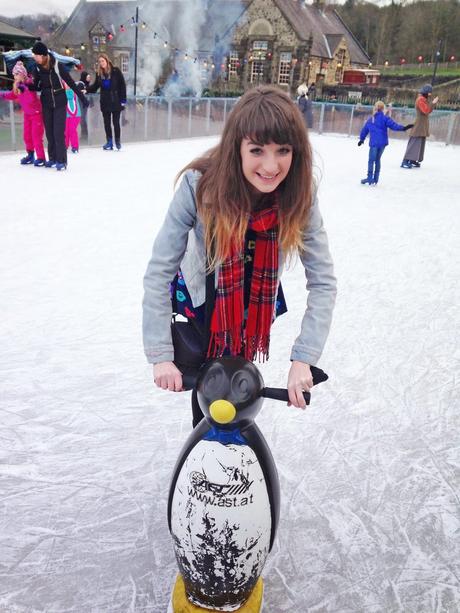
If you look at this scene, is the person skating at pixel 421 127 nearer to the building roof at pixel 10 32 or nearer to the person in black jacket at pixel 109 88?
the person in black jacket at pixel 109 88

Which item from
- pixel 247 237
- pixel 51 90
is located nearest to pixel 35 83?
pixel 51 90

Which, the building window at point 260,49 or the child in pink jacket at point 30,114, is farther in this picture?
the building window at point 260,49

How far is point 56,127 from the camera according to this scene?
22.7 ft

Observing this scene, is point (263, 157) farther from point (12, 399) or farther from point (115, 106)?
point (115, 106)

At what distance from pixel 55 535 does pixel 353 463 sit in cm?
104

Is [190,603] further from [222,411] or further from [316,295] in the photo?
[316,295]

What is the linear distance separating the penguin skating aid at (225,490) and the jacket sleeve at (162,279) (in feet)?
0.49

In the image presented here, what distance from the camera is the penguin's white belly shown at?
3.70ft

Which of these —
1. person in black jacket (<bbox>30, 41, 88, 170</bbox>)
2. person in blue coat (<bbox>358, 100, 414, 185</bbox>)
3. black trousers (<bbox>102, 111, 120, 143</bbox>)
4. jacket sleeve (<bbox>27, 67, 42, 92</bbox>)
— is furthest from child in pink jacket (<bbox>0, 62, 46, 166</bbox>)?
person in blue coat (<bbox>358, 100, 414, 185</bbox>)

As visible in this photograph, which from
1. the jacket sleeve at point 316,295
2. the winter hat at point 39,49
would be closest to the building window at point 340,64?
the winter hat at point 39,49

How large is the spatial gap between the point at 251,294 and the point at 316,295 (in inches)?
6.2

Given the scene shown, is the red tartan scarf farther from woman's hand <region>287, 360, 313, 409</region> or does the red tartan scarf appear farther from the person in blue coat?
the person in blue coat

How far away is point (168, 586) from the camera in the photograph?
1.43 m

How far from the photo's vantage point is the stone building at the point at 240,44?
104 ft
